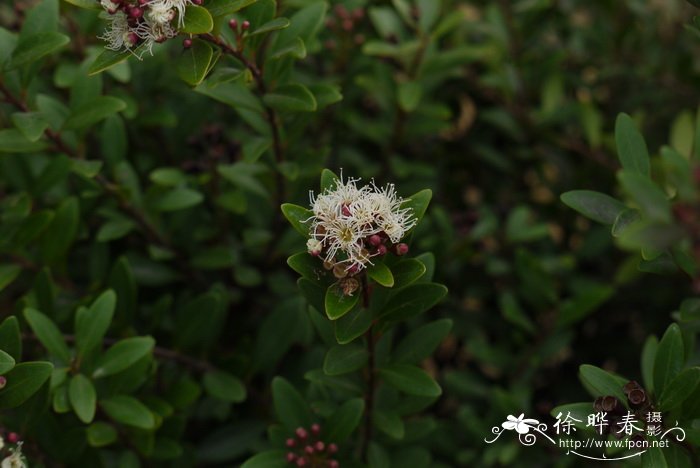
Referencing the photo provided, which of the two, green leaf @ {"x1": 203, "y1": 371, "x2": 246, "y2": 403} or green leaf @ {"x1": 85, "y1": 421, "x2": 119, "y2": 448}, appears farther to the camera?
green leaf @ {"x1": 203, "y1": 371, "x2": 246, "y2": 403}

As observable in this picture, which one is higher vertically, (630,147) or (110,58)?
(630,147)

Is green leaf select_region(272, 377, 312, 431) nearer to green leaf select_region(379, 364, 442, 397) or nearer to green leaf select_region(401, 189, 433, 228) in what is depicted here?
green leaf select_region(379, 364, 442, 397)

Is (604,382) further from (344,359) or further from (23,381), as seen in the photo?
(23,381)

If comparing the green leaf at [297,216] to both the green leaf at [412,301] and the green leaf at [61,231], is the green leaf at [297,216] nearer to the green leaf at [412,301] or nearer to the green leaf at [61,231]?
the green leaf at [412,301]

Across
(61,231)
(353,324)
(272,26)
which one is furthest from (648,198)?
(61,231)

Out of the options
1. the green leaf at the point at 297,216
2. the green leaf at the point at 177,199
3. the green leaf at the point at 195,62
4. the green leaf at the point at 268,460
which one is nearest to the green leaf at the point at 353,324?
the green leaf at the point at 297,216

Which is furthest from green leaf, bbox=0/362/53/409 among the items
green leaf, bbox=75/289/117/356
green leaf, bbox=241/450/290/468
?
green leaf, bbox=241/450/290/468
